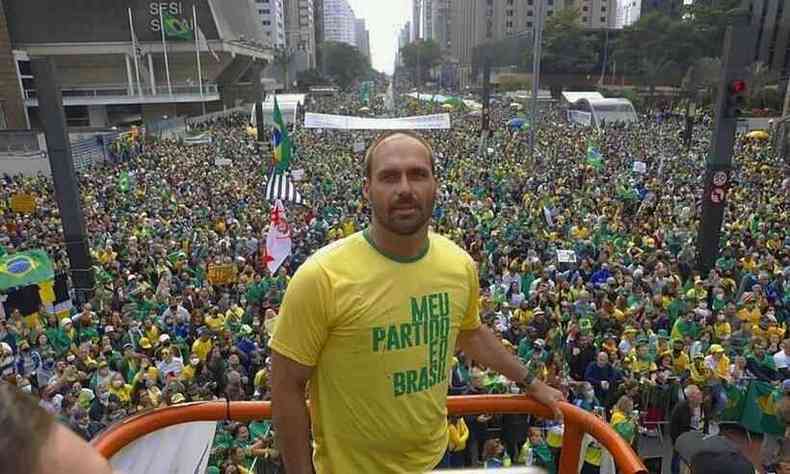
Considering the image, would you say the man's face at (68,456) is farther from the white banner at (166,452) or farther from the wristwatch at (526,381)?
the wristwatch at (526,381)

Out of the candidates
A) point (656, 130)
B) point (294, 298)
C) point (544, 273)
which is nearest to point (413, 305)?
point (294, 298)

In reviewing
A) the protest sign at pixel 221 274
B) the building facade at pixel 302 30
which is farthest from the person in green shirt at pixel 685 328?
the building facade at pixel 302 30

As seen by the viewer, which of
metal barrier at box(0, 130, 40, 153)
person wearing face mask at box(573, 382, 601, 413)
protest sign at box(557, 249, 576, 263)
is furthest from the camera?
metal barrier at box(0, 130, 40, 153)

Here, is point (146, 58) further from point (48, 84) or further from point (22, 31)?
point (48, 84)

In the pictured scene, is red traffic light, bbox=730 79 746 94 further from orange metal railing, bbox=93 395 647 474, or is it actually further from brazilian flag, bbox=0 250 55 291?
brazilian flag, bbox=0 250 55 291

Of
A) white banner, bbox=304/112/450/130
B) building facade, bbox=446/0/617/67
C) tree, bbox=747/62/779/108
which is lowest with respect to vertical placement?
white banner, bbox=304/112/450/130

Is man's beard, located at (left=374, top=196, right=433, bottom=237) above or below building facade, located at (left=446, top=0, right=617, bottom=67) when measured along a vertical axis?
below

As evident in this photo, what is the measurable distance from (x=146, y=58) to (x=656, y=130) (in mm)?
44621

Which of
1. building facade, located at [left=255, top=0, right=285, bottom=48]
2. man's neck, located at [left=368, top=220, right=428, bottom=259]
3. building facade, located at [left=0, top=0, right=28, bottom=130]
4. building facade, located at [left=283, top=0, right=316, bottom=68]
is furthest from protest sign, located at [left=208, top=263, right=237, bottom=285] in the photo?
building facade, located at [left=283, top=0, right=316, bottom=68]

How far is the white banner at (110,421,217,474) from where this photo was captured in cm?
204

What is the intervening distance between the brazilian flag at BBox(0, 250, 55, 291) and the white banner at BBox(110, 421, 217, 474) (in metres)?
9.42

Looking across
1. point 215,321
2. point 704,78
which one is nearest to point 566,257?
point 215,321

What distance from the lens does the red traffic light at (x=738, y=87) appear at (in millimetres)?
11445

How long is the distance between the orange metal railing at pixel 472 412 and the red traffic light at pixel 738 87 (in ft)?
37.2
